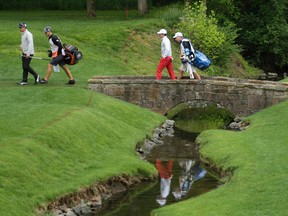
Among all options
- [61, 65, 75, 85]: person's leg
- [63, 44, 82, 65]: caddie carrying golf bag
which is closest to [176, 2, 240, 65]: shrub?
[61, 65, 75, 85]: person's leg

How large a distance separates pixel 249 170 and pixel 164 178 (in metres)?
3.46

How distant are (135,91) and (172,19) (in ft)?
74.2

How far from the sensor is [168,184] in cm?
2692

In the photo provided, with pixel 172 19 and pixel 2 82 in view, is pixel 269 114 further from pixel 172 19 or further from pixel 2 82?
pixel 172 19

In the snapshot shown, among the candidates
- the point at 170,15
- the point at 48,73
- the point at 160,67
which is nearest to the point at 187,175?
the point at 48,73

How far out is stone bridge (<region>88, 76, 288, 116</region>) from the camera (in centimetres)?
3912

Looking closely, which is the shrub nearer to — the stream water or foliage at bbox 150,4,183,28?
foliage at bbox 150,4,183,28

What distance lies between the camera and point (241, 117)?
39375 mm

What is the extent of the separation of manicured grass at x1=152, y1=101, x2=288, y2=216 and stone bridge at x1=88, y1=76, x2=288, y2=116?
3.48 metres

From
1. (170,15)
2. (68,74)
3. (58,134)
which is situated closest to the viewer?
(58,134)

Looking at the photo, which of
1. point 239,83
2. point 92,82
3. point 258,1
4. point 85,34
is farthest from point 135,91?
point 258,1

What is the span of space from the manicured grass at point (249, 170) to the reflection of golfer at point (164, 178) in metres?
1.46

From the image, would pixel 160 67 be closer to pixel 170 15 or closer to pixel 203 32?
pixel 203 32

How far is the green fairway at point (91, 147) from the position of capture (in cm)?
2203
